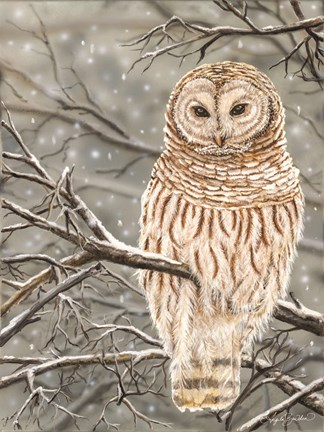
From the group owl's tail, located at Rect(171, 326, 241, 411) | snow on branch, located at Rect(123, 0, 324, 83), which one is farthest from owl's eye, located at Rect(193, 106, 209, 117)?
owl's tail, located at Rect(171, 326, 241, 411)

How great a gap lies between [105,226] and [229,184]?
0.98 feet

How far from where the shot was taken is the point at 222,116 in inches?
68.1

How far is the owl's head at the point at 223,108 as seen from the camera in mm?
1735

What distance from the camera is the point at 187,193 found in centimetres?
175

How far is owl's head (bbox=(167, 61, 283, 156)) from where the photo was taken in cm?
174

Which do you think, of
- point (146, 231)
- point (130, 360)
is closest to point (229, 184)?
point (146, 231)

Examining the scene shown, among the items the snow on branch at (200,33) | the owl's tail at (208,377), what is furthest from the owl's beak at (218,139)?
the owl's tail at (208,377)

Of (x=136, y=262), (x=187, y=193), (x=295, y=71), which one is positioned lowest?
(x=136, y=262)

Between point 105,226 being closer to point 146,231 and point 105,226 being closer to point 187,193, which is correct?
point 146,231

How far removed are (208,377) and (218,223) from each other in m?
0.34

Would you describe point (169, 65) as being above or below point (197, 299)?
above
